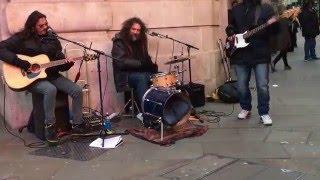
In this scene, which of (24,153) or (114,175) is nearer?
(114,175)

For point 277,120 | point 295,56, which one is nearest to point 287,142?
point 277,120

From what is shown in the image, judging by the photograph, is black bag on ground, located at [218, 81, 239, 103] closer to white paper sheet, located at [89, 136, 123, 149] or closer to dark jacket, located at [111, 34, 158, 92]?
dark jacket, located at [111, 34, 158, 92]

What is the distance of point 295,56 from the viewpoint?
1708 cm

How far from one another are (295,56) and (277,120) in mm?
10304

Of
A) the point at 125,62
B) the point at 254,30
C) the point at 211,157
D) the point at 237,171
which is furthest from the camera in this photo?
the point at 125,62

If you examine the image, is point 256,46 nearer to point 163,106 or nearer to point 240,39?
point 240,39

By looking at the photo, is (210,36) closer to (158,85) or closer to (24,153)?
(158,85)

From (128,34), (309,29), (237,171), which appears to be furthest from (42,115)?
(309,29)

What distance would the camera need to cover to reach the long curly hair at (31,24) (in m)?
6.48

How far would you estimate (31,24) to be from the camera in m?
6.54

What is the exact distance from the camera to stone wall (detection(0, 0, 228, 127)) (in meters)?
7.45

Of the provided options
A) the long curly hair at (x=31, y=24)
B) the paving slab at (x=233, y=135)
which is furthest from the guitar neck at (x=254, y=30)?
the long curly hair at (x=31, y=24)

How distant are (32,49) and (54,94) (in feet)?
2.09

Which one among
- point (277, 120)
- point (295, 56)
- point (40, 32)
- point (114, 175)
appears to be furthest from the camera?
point (295, 56)
